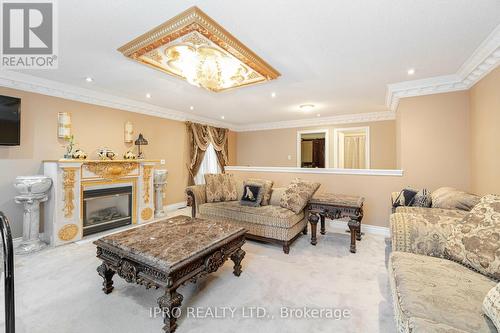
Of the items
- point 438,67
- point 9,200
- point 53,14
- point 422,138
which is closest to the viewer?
point 53,14

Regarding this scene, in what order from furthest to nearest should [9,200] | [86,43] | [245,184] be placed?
[245,184] < [9,200] < [86,43]

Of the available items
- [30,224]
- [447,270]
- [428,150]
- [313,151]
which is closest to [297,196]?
[447,270]

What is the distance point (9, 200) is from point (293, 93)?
4768mm

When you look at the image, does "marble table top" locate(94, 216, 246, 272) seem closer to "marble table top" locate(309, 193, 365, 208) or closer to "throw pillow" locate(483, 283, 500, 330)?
"marble table top" locate(309, 193, 365, 208)

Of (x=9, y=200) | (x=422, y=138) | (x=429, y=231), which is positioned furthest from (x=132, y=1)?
(x=422, y=138)

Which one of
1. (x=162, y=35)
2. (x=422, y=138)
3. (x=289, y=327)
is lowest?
(x=289, y=327)

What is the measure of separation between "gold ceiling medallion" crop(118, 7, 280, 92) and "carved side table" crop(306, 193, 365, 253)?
1970mm

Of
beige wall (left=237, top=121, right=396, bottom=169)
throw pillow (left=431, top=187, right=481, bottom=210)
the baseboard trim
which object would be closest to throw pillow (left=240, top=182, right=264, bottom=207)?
the baseboard trim

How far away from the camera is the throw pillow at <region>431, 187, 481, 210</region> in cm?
213

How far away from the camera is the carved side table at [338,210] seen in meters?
2.99

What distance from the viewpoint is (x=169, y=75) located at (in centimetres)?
321

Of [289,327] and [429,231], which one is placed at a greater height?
[429,231]

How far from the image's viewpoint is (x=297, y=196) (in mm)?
3254

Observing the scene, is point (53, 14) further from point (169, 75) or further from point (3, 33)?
point (169, 75)
